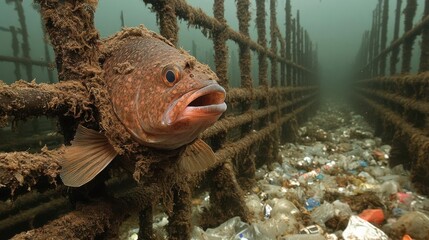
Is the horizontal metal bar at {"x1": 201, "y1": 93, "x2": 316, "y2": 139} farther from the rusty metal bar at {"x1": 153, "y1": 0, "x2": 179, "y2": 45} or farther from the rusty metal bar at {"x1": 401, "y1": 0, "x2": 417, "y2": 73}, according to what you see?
the rusty metal bar at {"x1": 401, "y1": 0, "x2": 417, "y2": 73}

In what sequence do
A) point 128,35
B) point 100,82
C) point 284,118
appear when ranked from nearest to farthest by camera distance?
point 100,82, point 128,35, point 284,118

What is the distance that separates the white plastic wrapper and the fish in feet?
7.57

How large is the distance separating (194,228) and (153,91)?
6.69ft

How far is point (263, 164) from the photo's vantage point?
A: 6.05 metres

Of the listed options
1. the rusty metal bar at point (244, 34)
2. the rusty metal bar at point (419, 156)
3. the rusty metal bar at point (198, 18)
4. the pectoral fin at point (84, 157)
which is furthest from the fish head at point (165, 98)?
the rusty metal bar at point (419, 156)

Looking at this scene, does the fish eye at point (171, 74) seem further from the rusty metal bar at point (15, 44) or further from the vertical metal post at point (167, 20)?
the rusty metal bar at point (15, 44)

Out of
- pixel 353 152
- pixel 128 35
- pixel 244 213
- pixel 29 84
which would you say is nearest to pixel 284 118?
pixel 353 152

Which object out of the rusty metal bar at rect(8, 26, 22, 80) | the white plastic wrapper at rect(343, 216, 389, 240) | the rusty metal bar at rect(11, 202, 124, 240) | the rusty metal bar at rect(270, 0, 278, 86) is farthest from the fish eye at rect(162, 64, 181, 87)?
the rusty metal bar at rect(8, 26, 22, 80)

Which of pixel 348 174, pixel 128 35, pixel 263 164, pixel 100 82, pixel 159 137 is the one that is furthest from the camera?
pixel 263 164

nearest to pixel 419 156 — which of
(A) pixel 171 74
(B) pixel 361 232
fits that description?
(B) pixel 361 232

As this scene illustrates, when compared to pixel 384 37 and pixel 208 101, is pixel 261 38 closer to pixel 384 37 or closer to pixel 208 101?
pixel 208 101

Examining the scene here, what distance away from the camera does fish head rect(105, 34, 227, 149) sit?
135cm

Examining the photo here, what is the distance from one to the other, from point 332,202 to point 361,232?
3.77 ft

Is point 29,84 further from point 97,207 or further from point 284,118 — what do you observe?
point 284,118
